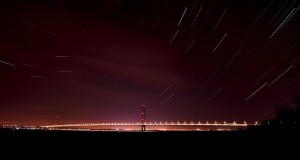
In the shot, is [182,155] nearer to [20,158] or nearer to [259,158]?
[259,158]

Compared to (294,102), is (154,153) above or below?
below

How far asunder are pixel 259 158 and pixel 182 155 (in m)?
3.06

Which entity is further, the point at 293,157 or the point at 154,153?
the point at 154,153

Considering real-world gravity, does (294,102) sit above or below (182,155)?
above

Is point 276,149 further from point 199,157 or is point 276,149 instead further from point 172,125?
point 172,125

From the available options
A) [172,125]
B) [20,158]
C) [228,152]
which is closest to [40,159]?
[20,158]

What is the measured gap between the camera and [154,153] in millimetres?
14594

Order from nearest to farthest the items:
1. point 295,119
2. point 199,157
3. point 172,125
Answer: point 199,157 < point 295,119 < point 172,125

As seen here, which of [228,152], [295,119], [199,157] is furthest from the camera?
[295,119]

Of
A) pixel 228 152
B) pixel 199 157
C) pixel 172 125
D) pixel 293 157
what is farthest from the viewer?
pixel 172 125

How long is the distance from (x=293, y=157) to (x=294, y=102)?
46660 millimetres

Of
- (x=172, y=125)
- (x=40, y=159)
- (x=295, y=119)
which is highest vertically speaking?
(x=172, y=125)

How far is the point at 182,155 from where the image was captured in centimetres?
1378

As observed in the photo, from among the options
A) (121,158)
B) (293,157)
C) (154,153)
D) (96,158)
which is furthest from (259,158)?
(96,158)
